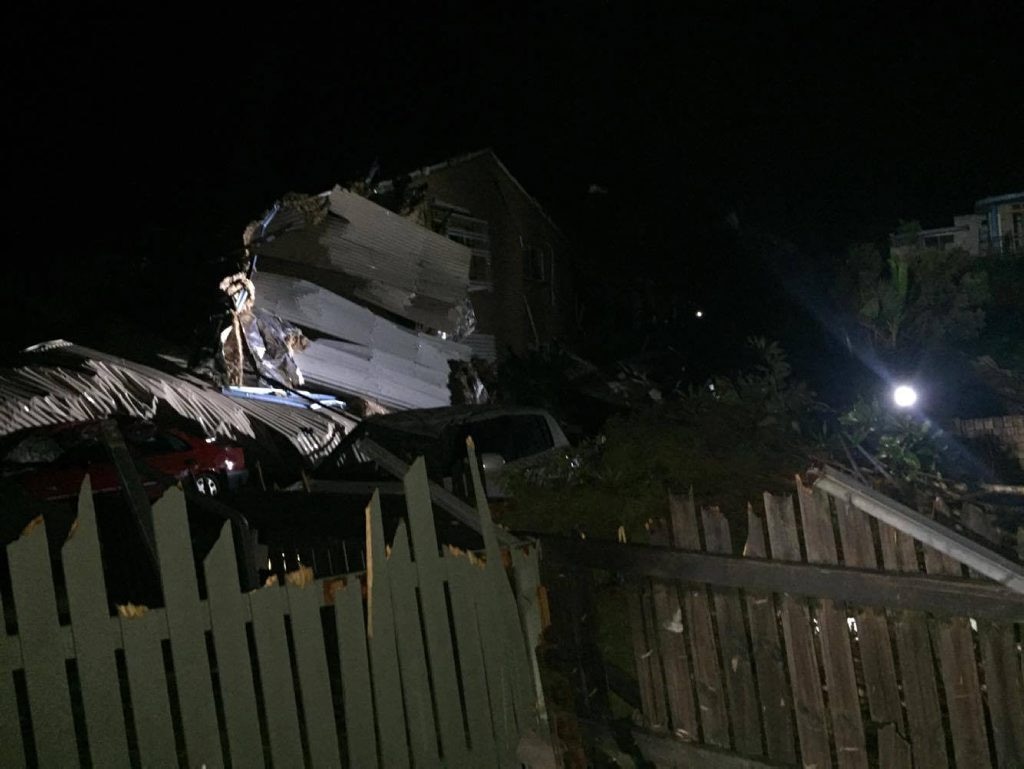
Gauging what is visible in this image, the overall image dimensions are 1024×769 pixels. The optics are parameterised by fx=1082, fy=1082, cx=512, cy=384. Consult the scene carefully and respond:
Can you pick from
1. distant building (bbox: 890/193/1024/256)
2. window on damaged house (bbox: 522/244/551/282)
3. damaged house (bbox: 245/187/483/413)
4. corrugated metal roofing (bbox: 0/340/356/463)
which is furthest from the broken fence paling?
distant building (bbox: 890/193/1024/256)

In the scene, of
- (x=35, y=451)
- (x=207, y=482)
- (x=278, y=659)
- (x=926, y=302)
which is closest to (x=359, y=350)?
(x=207, y=482)

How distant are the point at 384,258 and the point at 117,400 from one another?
621 centimetres

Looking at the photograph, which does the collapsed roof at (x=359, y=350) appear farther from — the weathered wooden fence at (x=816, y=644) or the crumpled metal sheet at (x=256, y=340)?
the weathered wooden fence at (x=816, y=644)

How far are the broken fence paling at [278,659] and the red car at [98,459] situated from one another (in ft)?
29.0

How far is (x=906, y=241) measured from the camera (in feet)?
68.4

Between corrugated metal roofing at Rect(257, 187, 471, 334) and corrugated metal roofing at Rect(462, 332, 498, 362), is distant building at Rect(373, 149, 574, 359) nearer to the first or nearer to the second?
corrugated metal roofing at Rect(462, 332, 498, 362)

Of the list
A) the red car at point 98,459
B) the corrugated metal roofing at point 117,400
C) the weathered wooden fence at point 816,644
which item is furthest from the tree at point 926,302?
the weathered wooden fence at point 816,644

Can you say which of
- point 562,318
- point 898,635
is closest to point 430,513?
point 898,635

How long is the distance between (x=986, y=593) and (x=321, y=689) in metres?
2.21

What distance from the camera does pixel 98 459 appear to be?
537 inches

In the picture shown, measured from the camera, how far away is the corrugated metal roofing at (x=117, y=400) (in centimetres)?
1444

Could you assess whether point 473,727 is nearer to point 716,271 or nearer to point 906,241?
point 906,241

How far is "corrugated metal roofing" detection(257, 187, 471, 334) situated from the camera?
62.8 ft

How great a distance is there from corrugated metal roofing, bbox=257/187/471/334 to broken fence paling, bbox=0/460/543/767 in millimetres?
15065
